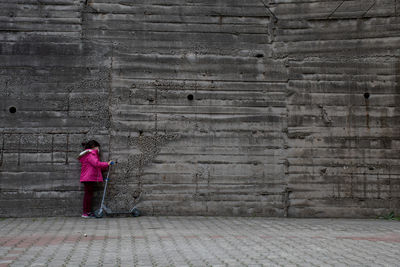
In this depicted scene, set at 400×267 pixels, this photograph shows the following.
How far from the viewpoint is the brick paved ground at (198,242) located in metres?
4.79

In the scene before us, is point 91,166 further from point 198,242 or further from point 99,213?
point 198,242

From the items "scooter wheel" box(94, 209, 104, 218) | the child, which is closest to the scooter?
"scooter wheel" box(94, 209, 104, 218)

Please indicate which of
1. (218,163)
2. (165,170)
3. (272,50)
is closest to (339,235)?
(218,163)

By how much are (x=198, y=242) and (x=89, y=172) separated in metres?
3.35

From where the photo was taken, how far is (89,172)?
8.28 m

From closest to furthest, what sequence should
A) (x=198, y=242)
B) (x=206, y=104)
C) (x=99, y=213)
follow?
(x=198, y=242)
(x=99, y=213)
(x=206, y=104)

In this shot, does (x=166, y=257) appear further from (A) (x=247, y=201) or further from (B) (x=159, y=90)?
(B) (x=159, y=90)

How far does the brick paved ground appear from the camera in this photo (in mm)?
4785

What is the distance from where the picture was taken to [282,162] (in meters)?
8.76

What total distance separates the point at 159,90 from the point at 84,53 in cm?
178

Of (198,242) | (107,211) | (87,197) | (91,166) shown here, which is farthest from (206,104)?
(198,242)

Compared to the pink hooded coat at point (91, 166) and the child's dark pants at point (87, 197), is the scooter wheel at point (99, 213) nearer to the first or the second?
the child's dark pants at point (87, 197)

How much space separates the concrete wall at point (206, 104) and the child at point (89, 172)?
0.27 meters

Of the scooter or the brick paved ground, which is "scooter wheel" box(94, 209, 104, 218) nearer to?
the scooter
